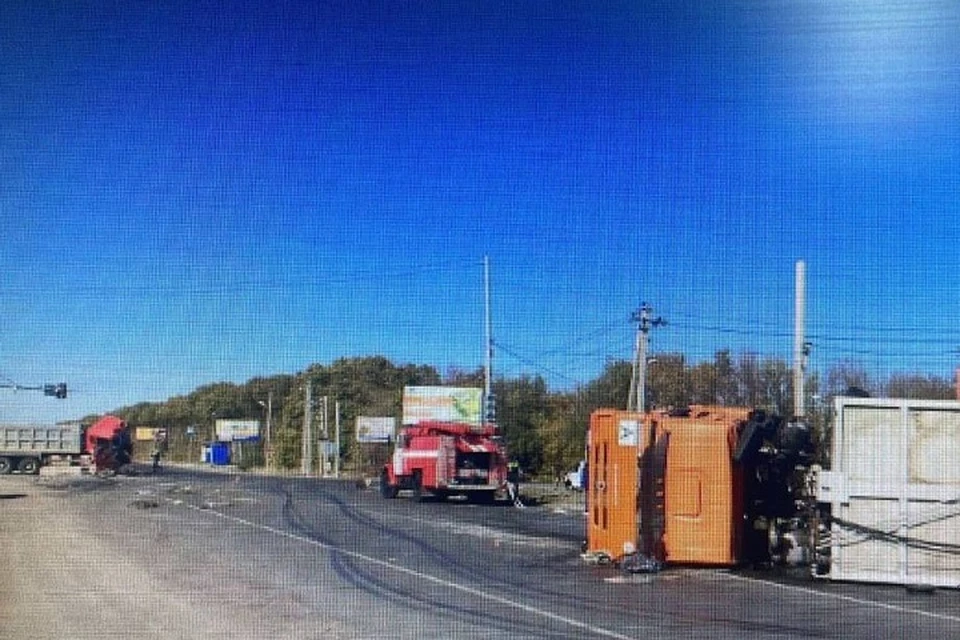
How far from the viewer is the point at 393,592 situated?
36.0 ft

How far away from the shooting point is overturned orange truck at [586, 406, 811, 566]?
13500 millimetres

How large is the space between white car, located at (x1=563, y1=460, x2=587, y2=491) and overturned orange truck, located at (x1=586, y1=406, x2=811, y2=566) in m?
7.86

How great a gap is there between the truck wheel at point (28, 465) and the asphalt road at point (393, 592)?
39.1 m

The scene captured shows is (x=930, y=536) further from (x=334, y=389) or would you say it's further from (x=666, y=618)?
(x=334, y=389)

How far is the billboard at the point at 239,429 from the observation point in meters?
83.1

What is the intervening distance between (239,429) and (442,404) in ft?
114

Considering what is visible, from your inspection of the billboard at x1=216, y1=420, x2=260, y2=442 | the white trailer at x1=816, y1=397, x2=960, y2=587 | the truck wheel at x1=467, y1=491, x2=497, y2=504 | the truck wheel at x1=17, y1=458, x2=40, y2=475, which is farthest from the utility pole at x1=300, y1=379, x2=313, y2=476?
the white trailer at x1=816, y1=397, x2=960, y2=587

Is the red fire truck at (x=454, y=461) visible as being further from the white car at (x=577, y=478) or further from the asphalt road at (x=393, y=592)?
the asphalt road at (x=393, y=592)

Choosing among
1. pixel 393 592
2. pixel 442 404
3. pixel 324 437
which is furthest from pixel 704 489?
pixel 324 437

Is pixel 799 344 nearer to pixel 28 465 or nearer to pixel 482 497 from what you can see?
pixel 482 497

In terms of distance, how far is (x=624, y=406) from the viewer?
44.1m

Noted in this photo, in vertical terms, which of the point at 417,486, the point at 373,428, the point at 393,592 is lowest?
the point at 417,486

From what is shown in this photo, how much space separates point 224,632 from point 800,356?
15846 mm

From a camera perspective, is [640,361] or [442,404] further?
[442,404]
